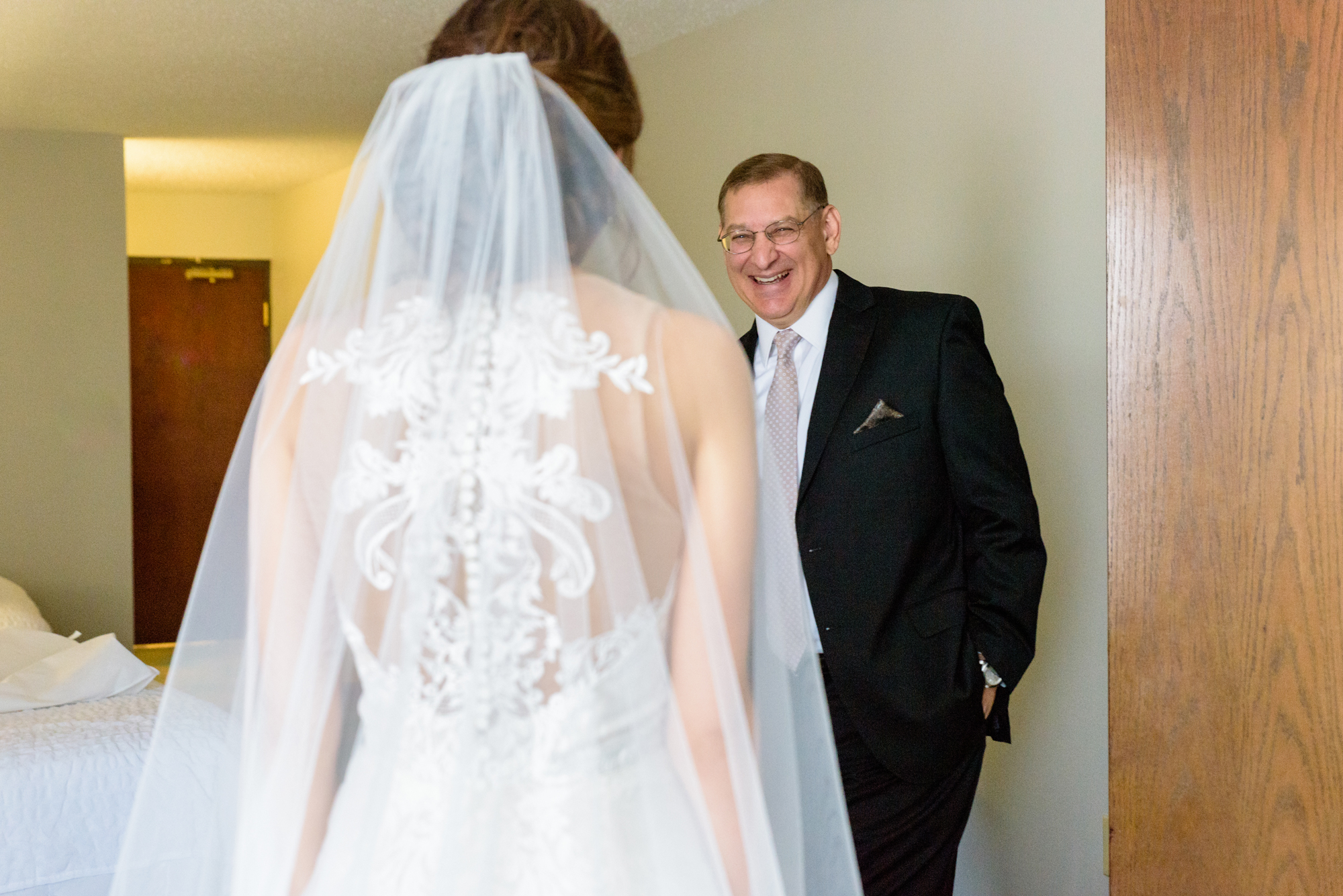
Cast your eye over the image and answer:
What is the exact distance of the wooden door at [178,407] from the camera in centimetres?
820

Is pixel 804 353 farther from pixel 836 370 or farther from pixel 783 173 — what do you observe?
pixel 783 173

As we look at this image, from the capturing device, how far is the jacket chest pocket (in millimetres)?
2242

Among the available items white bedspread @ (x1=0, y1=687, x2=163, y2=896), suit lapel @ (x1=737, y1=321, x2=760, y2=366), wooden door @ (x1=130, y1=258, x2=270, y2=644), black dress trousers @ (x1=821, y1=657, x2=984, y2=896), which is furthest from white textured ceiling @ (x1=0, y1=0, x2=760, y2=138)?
black dress trousers @ (x1=821, y1=657, x2=984, y2=896)

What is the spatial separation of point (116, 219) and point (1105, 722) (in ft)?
18.2

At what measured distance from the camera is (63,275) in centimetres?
619

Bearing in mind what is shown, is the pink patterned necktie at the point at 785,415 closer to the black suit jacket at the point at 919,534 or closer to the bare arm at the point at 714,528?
the black suit jacket at the point at 919,534

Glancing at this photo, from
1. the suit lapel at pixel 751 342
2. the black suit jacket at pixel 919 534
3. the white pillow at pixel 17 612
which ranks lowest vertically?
the white pillow at pixel 17 612

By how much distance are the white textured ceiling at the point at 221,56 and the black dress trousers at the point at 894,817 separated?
2952 mm

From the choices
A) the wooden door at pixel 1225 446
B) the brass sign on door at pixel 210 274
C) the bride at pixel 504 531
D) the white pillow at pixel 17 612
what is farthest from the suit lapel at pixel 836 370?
the brass sign on door at pixel 210 274

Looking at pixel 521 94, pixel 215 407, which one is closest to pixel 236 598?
pixel 521 94

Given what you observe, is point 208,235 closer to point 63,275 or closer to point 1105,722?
point 63,275

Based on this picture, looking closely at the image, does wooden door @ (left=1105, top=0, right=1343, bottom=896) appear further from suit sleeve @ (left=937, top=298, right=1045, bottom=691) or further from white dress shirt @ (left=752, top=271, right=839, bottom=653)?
white dress shirt @ (left=752, top=271, right=839, bottom=653)

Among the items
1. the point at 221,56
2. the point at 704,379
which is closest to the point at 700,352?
the point at 704,379

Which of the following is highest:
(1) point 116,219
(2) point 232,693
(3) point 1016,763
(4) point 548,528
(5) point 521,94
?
(1) point 116,219
